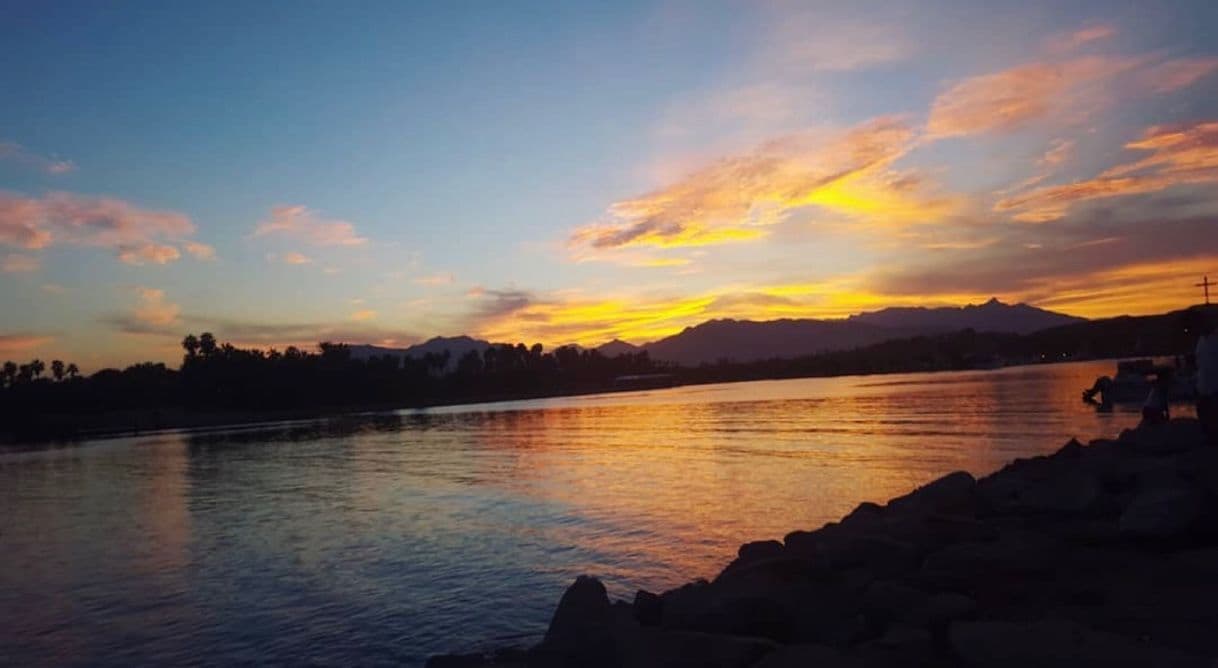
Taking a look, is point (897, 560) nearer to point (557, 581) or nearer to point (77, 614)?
point (557, 581)

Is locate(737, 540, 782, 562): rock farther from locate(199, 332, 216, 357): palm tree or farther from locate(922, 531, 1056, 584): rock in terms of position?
locate(199, 332, 216, 357): palm tree

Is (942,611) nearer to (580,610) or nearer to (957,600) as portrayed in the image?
(957,600)

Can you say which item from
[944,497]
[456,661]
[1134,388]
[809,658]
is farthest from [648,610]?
[1134,388]

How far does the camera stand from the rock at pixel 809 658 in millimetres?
6793

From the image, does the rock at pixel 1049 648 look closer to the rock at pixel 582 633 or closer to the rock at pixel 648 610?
the rock at pixel 582 633

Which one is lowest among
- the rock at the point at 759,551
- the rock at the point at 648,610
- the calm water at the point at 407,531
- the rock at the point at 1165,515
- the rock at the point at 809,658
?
the calm water at the point at 407,531

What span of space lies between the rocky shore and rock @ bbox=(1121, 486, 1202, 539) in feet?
0.07

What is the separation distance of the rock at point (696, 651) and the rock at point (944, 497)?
733 centimetres

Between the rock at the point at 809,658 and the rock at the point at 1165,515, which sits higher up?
the rock at the point at 1165,515

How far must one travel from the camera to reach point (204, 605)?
53.1 feet

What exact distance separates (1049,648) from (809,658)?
189 centimetres

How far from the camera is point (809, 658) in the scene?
694 centimetres

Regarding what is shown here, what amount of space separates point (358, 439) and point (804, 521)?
194 feet

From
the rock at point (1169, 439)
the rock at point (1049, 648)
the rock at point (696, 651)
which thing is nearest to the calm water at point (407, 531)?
the rock at point (696, 651)
